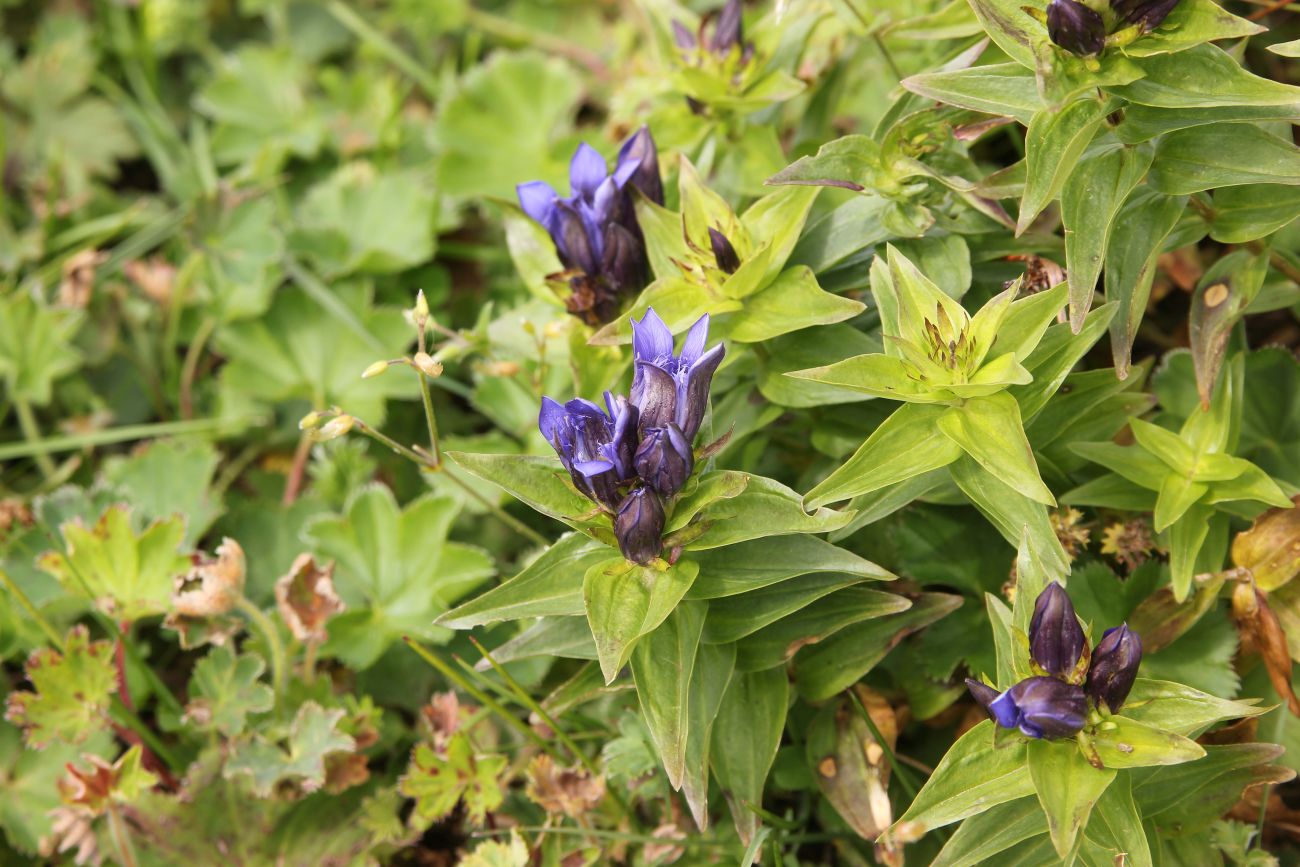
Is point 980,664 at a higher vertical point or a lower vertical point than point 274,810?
higher

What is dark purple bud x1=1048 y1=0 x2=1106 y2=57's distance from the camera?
1527 mm

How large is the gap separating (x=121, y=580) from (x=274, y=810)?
22.4 inches

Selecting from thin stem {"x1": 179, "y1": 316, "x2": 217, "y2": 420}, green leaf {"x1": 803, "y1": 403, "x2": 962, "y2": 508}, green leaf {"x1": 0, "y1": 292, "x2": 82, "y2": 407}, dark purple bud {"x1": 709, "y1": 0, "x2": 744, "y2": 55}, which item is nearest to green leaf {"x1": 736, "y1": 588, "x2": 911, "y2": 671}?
green leaf {"x1": 803, "y1": 403, "x2": 962, "y2": 508}

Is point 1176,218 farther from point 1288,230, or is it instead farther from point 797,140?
point 797,140

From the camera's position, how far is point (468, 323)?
3025mm

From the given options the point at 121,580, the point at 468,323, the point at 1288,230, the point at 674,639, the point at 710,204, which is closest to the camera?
the point at 674,639

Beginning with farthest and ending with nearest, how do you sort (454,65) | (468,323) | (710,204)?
(454,65)
(468,323)
(710,204)

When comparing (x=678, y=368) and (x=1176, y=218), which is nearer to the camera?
(x=678, y=368)

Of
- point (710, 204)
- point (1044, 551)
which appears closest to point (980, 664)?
point (1044, 551)

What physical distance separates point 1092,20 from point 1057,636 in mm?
829

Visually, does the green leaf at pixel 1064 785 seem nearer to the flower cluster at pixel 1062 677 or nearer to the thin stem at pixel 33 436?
the flower cluster at pixel 1062 677

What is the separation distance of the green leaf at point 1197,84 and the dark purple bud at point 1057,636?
71 cm

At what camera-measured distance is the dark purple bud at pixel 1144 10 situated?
5.08ft

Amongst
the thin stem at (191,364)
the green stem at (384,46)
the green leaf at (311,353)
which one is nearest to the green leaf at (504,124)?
the green stem at (384,46)
